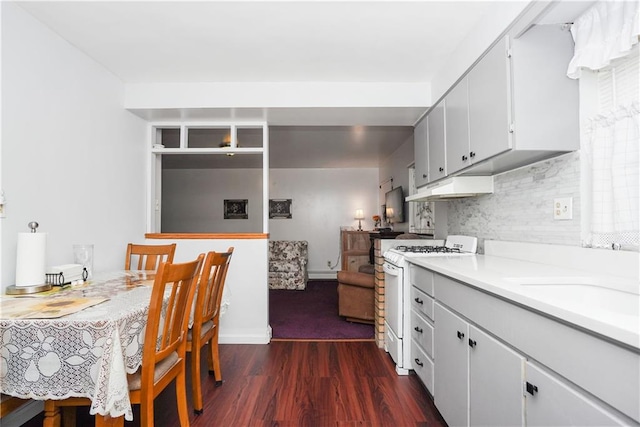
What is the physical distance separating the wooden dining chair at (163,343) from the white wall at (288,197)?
5.57m

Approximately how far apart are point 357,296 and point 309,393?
1.60m

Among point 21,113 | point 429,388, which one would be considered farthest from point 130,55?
point 429,388

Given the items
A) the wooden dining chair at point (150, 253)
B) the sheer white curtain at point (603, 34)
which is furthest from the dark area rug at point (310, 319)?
the sheer white curtain at point (603, 34)

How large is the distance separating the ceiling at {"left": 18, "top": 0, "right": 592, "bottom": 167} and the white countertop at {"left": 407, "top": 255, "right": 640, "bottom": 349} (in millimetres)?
1520

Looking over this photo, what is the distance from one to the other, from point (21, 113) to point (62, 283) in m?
1.06

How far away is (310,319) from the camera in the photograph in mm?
3936

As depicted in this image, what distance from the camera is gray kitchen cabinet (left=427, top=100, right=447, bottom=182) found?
8.40 ft

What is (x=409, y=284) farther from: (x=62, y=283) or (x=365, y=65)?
(x=62, y=283)

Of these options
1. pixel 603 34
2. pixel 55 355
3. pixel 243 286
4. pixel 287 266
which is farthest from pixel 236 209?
pixel 603 34

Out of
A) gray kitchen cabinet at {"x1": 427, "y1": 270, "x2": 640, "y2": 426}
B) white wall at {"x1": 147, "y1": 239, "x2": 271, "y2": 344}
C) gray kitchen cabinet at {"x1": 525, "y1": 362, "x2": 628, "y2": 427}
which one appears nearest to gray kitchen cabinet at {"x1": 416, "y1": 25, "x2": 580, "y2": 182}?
gray kitchen cabinet at {"x1": 427, "y1": 270, "x2": 640, "y2": 426}

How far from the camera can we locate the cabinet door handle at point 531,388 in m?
1.04

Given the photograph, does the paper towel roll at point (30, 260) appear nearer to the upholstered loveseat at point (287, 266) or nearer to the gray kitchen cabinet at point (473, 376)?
the gray kitchen cabinet at point (473, 376)

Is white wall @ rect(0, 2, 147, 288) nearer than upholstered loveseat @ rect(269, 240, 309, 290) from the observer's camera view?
Yes

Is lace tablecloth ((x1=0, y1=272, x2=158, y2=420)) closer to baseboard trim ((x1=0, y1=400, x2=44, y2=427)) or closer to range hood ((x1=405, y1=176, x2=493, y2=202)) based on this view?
baseboard trim ((x1=0, y1=400, x2=44, y2=427))
